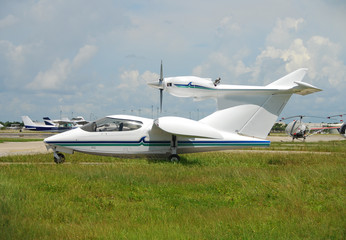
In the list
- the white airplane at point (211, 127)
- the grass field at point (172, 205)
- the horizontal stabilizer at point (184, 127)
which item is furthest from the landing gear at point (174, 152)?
the grass field at point (172, 205)

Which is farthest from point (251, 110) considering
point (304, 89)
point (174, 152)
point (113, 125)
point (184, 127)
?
point (113, 125)

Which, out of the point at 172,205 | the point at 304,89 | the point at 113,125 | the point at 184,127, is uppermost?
the point at 304,89

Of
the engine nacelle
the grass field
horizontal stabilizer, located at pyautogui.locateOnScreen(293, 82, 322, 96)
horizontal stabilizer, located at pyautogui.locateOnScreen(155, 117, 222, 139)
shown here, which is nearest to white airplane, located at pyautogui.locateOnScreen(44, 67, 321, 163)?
horizontal stabilizer, located at pyautogui.locateOnScreen(293, 82, 322, 96)

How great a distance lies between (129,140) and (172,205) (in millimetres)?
8820

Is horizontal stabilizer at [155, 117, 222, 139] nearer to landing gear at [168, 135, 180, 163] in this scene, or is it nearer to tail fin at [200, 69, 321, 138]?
tail fin at [200, 69, 321, 138]

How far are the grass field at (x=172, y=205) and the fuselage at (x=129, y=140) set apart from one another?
378 cm

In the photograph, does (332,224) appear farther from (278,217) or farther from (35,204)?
(35,204)

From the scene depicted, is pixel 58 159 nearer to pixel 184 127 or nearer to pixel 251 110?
pixel 184 127

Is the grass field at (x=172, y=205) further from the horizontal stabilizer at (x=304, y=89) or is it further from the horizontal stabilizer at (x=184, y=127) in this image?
the horizontal stabilizer at (x=304, y=89)

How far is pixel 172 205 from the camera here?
8562 mm

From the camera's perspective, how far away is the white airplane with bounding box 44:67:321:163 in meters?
17.0

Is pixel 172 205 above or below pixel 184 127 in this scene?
below

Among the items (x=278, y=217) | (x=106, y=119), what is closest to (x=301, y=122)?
(x=106, y=119)

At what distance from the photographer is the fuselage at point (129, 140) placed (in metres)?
17.0
